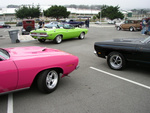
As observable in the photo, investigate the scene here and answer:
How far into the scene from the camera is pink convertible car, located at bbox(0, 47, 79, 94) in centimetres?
300

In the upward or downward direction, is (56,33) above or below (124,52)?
above

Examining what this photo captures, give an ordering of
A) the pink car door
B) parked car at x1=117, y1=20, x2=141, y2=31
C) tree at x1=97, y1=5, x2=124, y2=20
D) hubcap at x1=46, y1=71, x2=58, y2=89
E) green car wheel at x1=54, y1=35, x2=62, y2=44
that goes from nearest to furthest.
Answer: the pink car door < hubcap at x1=46, y1=71, x2=58, y2=89 < green car wheel at x1=54, y1=35, x2=62, y2=44 < parked car at x1=117, y1=20, x2=141, y2=31 < tree at x1=97, y1=5, x2=124, y2=20

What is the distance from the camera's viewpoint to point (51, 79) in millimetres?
3732

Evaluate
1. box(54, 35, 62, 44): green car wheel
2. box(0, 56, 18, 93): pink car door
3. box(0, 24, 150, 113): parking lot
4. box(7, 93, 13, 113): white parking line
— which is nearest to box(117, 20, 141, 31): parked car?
box(54, 35, 62, 44): green car wheel

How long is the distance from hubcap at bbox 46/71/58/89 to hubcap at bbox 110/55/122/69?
7.93 feet

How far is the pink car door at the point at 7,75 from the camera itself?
2918 millimetres

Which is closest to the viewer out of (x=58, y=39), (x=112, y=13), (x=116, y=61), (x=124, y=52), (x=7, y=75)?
(x=7, y=75)

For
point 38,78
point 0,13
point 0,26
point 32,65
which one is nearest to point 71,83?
point 38,78

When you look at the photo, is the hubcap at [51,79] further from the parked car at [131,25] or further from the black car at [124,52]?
the parked car at [131,25]

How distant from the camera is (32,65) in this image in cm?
328

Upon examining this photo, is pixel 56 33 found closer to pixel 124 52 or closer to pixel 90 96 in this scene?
pixel 124 52

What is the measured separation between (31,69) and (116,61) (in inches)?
124

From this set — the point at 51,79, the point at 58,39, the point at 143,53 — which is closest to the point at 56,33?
the point at 58,39

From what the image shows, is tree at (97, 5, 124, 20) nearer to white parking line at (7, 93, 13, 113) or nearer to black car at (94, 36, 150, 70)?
black car at (94, 36, 150, 70)
